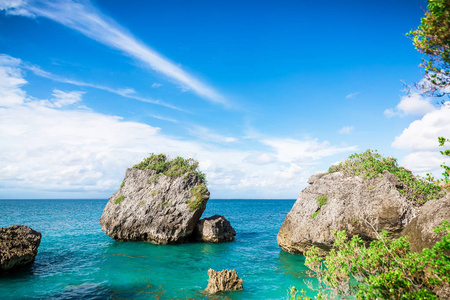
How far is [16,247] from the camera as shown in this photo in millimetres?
18828

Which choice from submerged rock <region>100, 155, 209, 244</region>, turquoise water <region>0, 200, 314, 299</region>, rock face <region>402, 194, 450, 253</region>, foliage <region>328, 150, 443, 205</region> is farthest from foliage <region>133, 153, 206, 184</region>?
rock face <region>402, 194, 450, 253</region>

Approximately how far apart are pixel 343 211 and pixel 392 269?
13628 millimetres

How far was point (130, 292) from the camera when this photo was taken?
14.9 metres

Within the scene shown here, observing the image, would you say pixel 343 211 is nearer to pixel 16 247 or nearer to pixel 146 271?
pixel 146 271

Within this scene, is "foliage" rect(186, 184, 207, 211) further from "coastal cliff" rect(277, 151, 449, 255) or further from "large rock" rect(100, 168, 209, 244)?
"coastal cliff" rect(277, 151, 449, 255)

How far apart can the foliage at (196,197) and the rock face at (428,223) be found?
19704mm

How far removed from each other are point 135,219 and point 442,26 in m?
28.1

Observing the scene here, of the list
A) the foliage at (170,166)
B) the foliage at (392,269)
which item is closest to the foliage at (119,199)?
the foliage at (170,166)

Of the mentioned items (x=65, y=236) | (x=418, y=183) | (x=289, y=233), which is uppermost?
(x=418, y=183)

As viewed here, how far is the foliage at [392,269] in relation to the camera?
Result: 589 cm

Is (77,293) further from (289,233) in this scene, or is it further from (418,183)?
(418,183)

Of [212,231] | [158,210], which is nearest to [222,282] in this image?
[212,231]

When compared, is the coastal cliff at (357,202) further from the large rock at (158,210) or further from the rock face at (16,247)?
the rock face at (16,247)

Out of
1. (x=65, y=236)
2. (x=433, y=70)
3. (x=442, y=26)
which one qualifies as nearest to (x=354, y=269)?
(x=433, y=70)
